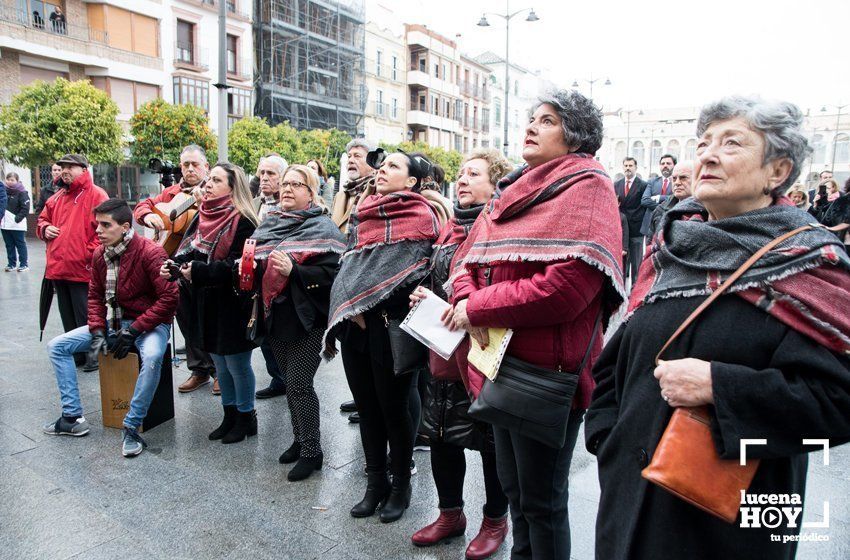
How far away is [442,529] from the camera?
3066 mm

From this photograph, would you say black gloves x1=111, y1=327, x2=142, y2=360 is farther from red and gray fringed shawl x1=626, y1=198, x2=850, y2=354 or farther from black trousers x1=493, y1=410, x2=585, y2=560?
red and gray fringed shawl x1=626, y1=198, x2=850, y2=354

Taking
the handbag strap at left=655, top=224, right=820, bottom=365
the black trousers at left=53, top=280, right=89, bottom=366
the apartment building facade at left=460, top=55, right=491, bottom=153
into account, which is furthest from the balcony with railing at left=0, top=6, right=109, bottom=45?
the apartment building facade at left=460, top=55, right=491, bottom=153

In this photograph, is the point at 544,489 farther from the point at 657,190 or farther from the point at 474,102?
the point at 474,102

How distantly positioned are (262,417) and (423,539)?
2185 millimetres

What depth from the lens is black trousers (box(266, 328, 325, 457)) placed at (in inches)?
151

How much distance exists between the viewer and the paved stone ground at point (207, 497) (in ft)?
9.79

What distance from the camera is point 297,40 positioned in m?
37.9

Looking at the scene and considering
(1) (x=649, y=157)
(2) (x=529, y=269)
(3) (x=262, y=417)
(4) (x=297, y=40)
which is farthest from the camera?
(1) (x=649, y=157)

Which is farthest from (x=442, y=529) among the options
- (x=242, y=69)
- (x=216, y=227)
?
(x=242, y=69)

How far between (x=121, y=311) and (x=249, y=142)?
24068 mm

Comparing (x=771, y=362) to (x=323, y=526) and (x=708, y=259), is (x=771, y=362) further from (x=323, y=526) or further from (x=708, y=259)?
(x=323, y=526)

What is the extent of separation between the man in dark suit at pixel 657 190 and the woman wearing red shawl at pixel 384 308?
676 cm

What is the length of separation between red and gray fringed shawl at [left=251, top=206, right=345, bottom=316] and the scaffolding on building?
34419 mm

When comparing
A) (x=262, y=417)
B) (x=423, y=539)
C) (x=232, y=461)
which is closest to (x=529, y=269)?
(x=423, y=539)
